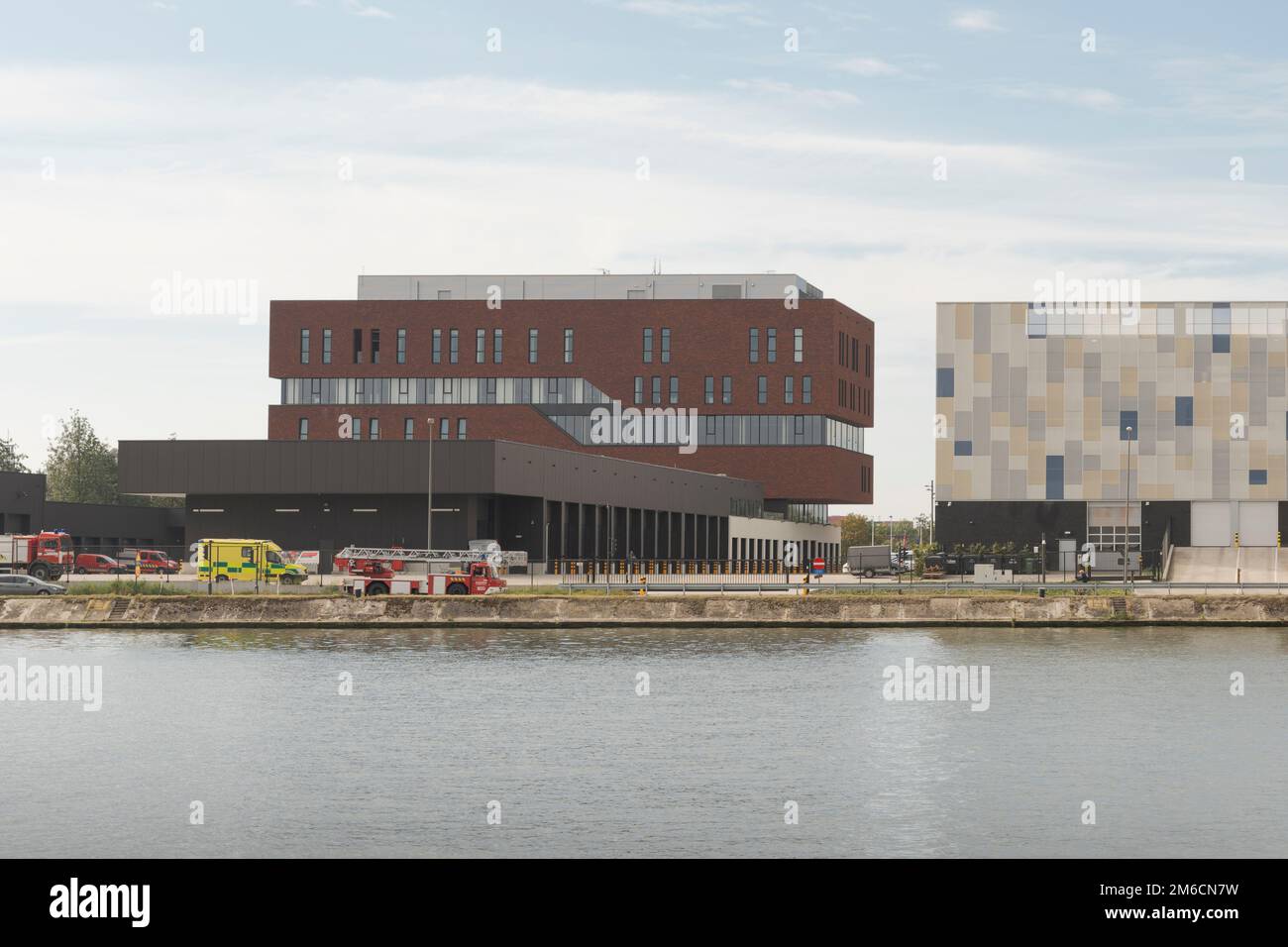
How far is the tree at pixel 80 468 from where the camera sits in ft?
591

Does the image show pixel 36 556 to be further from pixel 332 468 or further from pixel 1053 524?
pixel 1053 524

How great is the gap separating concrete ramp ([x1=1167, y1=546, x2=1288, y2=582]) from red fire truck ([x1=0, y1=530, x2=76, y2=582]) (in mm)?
61762

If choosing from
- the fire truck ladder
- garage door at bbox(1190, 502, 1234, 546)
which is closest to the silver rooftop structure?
garage door at bbox(1190, 502, 1234, 546)

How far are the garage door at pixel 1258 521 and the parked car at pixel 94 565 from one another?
76373 mm

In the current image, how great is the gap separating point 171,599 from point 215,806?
136 ft

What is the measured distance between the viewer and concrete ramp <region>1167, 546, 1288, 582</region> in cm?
9301

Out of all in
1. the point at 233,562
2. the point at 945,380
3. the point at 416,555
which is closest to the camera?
the point at 416,555

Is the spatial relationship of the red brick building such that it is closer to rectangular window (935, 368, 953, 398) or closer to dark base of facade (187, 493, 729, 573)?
rectangular window (935, 368, 953, 398)

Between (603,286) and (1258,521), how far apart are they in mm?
62093

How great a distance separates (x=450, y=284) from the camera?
155000mm

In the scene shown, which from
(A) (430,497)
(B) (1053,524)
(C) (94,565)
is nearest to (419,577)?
(A) (430,497)

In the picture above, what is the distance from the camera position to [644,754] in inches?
1367

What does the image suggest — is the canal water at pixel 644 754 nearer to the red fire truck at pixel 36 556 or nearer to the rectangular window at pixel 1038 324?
the red fire truck at pixel 36 556
